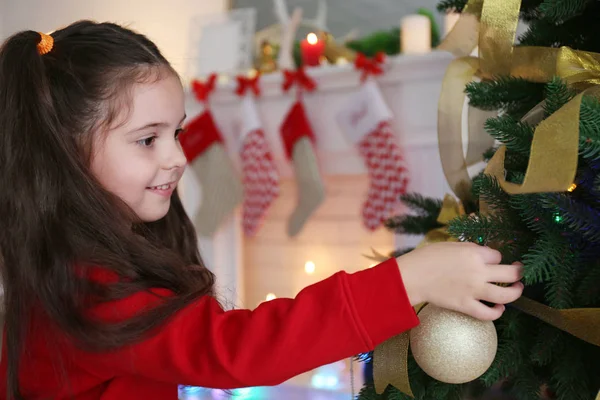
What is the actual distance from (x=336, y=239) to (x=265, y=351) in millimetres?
1929

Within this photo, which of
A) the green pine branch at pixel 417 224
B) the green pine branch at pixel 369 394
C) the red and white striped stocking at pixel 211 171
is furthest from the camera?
the red and white striped stocking at pixel 211 171

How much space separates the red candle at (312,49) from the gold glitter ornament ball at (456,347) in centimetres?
179

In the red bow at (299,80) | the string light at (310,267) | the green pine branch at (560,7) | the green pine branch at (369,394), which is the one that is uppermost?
the green pine branch at (560,7)

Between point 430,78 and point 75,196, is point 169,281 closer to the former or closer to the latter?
point 75,196

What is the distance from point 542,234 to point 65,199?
Answer: 643 mm

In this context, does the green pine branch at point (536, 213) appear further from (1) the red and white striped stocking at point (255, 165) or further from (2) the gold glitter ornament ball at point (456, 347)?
(1) the red and white striped stocking at point (255, 165)

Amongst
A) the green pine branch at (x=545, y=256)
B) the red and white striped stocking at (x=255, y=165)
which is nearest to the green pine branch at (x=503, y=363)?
the green pine branch at (x=545, y=256)

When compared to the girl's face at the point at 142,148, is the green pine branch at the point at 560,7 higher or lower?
higher

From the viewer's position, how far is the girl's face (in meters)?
0.91

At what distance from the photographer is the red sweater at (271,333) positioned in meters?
0.66

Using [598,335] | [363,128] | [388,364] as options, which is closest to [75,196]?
[388,364]

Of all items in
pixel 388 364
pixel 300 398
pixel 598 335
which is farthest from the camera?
pixel 300 398

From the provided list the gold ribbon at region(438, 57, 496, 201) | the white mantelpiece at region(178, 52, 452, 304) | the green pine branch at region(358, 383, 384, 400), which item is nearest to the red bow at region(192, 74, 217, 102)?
the white mantelpiece at region(178, 52, 452, 304)

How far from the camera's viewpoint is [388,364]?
0.67m
